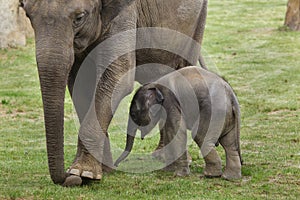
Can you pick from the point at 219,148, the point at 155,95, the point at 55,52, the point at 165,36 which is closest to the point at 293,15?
the point at 219,148

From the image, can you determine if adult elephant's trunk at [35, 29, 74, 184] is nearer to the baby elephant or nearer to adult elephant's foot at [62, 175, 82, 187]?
adult elephant's foot at [62, 175, 82, 187]

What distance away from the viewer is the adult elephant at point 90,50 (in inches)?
227

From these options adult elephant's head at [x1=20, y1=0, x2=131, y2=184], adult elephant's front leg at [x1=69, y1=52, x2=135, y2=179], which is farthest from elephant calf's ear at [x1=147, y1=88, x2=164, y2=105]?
adult elephant's head at [x1=20, y1=0, x2=131, y2=184]

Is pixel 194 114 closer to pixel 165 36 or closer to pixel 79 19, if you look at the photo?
pixel 165 36

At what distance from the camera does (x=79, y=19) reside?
6105mm

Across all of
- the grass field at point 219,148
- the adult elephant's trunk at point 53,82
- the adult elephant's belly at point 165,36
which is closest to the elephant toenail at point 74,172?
the grass field at point 219,148

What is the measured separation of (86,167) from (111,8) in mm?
1331

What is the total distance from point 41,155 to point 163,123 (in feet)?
6.10

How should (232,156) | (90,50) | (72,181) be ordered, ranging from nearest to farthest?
(72,181) → (90,50) → (232,156)

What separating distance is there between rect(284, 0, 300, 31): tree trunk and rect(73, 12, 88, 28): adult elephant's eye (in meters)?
14.8

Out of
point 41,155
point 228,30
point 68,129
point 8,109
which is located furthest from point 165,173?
point 228,30

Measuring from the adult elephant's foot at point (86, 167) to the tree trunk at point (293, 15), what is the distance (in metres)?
14.4

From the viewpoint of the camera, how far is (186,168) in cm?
736

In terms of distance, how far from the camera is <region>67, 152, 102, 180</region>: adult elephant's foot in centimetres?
660
